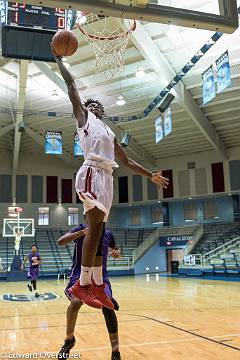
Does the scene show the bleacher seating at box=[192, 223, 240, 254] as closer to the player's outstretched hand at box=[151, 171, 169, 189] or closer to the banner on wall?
the banner on wall

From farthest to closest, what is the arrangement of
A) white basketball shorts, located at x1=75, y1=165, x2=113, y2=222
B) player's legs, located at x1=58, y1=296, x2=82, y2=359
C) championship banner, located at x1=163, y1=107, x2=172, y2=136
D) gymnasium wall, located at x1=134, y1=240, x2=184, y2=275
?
gymnasium wall, located at x1=134, y1=240, x2=184, y2=275
championship banner, located at x1=163, y1=107, x2=172, y2=136
player's legs, located at x1=58, y1=296, x2=82, y2=359
white basketball shorts, located at x1=75, y1=165, x2=113, y2=222

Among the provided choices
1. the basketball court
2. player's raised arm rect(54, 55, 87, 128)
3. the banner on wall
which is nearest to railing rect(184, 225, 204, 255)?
the basketball court

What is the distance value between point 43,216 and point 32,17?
25647 mm

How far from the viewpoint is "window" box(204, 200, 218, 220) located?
30453 mm

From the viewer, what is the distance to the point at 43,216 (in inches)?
1262

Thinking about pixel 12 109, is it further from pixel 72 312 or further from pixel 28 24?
pixel 72 312

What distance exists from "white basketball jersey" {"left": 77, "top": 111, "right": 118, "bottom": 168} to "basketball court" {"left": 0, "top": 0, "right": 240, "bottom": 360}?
0.66m

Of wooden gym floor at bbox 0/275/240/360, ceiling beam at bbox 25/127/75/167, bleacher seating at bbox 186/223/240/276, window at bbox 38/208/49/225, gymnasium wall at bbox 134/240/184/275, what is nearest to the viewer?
wooden gym floor at bbox 0/275/240/360

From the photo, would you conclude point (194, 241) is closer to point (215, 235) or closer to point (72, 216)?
point (215, 235)

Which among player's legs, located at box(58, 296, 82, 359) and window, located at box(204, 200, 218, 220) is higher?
window, located at box(204, 200, 218, 220)

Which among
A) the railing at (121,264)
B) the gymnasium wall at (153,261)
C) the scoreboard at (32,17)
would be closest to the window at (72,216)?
the railing at (121,264)

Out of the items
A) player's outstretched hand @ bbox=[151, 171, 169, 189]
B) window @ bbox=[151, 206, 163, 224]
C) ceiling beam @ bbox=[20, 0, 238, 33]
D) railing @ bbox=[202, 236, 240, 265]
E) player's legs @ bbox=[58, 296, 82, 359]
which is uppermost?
window @ bbox=[151, 206, 163, 224]

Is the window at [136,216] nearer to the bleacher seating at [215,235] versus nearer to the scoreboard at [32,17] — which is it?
the bleacher seating at [215,235]

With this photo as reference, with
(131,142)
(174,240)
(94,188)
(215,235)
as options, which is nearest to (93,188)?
(94,188)
